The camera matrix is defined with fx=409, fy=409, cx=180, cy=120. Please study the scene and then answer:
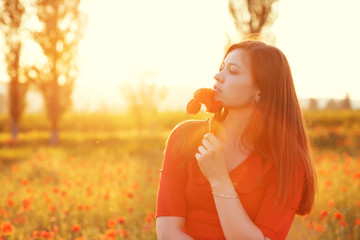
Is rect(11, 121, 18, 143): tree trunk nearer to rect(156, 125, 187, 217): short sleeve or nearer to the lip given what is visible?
rect(156, 125, 187, 217): short sleeve

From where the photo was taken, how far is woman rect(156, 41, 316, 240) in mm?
2271

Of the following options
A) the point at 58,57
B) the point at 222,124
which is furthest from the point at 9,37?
the point at 222,124

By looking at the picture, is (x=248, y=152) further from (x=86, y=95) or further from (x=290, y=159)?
(x=86, y=95)

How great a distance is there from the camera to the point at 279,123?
245cm

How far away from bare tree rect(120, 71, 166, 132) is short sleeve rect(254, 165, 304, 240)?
15.5m

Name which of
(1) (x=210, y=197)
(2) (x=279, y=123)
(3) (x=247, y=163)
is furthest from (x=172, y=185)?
(2) (x=279, y=123)

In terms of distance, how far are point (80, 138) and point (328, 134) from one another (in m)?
10.2

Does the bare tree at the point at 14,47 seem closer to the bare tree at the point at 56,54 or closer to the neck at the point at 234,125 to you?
the bare tree at the point at 56,54

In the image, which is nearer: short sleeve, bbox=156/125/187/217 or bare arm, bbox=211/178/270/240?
bare arm, bbox=211/178/270/240

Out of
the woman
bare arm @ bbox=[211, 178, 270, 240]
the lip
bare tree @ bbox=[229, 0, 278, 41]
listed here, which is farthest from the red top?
bare tree @ bbox=[229, 0, 278, 41]

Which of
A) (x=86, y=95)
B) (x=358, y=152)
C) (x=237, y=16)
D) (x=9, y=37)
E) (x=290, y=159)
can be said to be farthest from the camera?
(x=86, y=95)

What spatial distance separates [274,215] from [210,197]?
1.25ft

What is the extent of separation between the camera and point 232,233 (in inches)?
86.4

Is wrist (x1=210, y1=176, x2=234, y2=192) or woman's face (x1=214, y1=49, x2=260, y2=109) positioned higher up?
woman's face (x1=214, y1=49, x2=260, y2=109)
